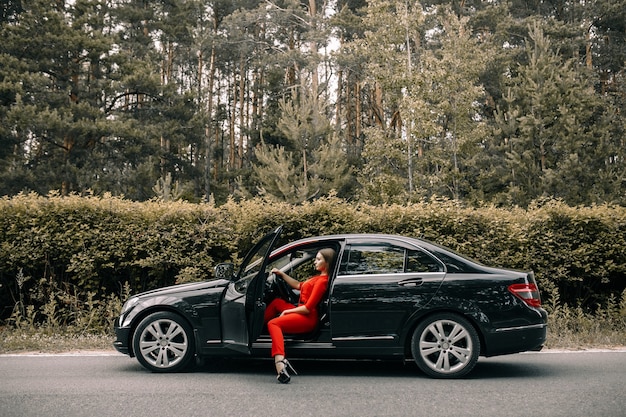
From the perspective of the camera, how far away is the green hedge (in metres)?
11.2

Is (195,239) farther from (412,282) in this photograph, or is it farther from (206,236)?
(412,282)

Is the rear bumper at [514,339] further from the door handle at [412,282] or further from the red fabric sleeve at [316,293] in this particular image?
the red fabric sleeve at [316,293]

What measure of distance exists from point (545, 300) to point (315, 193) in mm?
16293

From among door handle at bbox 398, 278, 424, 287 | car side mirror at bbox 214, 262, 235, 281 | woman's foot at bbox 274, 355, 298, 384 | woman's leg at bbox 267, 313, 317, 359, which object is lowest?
woman's foot at bbox 274, 355, 298, 384

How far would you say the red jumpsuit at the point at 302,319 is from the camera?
713 centimetres

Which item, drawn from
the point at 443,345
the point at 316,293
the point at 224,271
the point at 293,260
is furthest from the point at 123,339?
the point at 443,345

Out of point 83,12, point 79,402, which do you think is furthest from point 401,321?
point 83,12

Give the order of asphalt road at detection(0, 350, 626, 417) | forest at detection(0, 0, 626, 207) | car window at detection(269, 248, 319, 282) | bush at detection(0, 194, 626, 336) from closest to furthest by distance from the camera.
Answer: asphalt road at detection(0, 350, 626, 417)
car window at detection(269, 248, 319, 282)
bush at detection(0, 194, 626, 336)
forest at detection(0, 0, 626, 207)

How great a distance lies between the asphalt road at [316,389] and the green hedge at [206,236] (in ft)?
9.12

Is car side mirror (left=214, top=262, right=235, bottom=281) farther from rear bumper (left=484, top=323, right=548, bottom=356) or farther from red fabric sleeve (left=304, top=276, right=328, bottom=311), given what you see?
rear bumper (left=484, top=323, right=548, bottom=356)

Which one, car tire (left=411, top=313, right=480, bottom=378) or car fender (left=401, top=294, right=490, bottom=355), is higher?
car fender (left=401, top=294, right=490, bottom=355)

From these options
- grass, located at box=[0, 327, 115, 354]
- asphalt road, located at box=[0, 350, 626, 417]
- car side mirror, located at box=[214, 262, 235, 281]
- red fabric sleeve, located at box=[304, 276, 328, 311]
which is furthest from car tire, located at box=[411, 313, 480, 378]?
grass, located at box=[0, 327, 115, 354]

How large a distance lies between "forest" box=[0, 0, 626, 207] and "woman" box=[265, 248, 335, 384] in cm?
1640

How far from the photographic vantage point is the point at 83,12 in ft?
101
